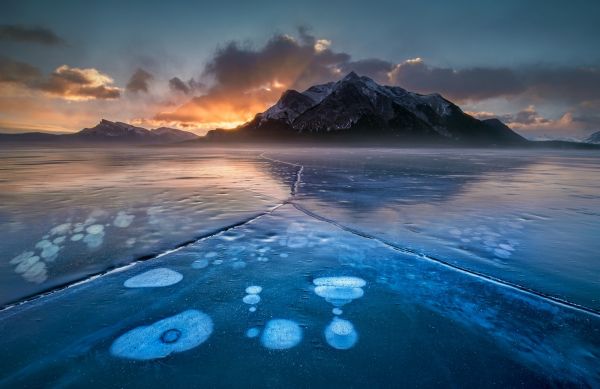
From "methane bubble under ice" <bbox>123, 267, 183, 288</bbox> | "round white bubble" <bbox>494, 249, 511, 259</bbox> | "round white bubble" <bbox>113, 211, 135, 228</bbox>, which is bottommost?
"round white bubble" <bbox>113, 211, 135, 228</bbox>

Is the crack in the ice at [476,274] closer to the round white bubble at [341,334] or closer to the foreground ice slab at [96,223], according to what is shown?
the round white bubble at [341,334]

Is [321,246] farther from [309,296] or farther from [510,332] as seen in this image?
[510,332]

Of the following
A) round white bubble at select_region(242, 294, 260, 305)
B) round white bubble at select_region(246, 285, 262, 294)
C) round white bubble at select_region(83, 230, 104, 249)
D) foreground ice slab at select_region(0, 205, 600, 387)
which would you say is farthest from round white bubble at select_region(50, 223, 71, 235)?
round white bubble at select_region(242, 294, 260, 305)

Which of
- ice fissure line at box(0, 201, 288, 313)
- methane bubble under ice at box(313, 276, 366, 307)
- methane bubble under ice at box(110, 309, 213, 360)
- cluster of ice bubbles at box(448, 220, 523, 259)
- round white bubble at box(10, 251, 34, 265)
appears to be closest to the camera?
methane bubble under ice at box(110, 309, 213, 360)

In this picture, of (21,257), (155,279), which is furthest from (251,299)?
(21,257)

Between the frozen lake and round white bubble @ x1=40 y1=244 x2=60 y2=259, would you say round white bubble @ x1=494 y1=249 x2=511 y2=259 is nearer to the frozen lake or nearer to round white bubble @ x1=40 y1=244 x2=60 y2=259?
the frozen lake

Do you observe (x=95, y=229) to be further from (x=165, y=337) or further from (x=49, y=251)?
(x=165, y=337)

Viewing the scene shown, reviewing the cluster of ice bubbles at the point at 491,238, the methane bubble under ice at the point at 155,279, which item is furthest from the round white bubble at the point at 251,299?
the cluster of ice bubbles at the point at 491,238
